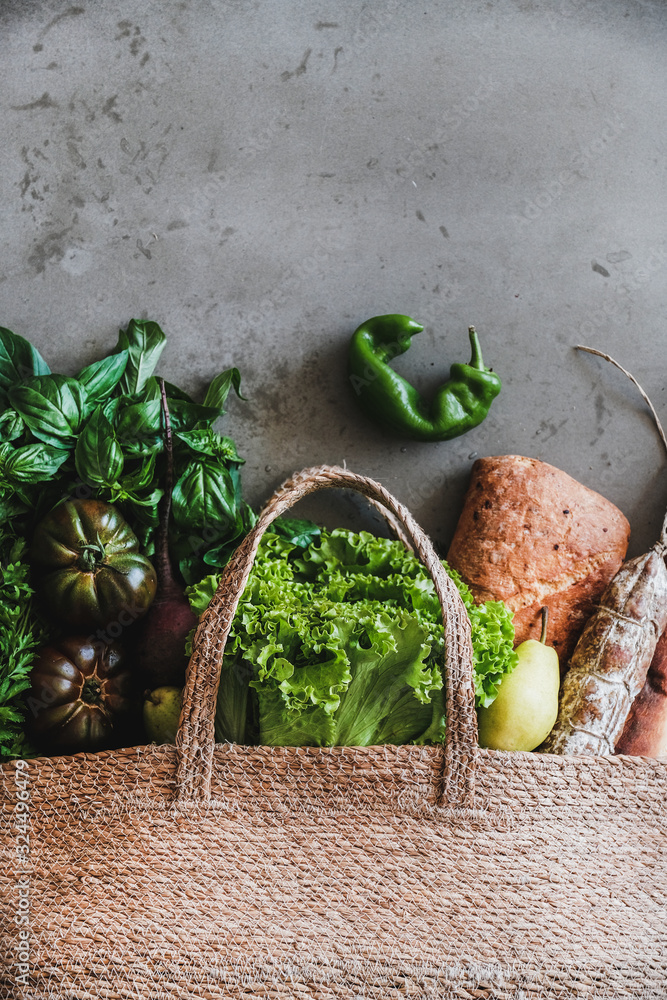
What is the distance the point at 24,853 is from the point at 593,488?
1.72m

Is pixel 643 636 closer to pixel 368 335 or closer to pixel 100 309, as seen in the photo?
pixel 368 335

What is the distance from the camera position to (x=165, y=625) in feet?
5.50

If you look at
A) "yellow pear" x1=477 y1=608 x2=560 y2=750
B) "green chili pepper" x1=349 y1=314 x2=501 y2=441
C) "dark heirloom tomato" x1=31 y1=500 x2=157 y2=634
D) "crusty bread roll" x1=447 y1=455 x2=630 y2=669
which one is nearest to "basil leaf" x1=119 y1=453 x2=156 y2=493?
"dark heirloom tomato" x1=31 y1=500 x2=157 y2=634

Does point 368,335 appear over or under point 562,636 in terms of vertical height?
over

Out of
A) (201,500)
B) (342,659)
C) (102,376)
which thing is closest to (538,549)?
(342,659)

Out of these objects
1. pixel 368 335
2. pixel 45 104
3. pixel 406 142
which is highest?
pixel 406 142

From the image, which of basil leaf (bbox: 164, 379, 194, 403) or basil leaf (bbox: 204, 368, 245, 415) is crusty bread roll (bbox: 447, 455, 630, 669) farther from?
basil leaf (bbox: 164, 379, 194, 403)

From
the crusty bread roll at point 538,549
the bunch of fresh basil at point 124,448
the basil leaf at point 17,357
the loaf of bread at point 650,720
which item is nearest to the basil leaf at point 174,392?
the bunch of fresh basil at point 124,448

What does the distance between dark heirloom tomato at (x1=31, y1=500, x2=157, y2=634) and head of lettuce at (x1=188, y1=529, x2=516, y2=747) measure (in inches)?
6.5

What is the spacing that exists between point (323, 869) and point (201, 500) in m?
0.89

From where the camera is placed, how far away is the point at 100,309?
196 cm

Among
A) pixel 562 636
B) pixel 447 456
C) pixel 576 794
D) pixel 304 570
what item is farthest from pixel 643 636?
pixel 304 570

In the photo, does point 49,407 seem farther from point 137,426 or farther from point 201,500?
point 201,500

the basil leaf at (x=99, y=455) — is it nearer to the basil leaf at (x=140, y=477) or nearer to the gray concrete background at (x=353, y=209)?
the basil leaf at (x=140, y=477)
